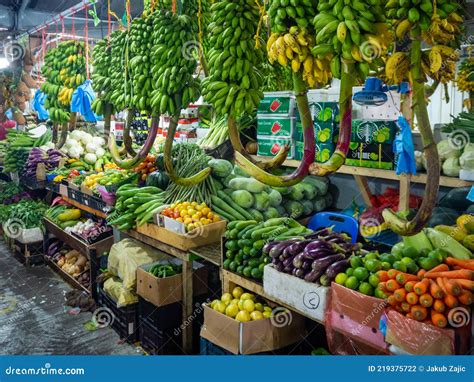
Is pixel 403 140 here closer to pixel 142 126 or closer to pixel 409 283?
pixel 409 283

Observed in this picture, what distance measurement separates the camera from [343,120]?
1373 mm

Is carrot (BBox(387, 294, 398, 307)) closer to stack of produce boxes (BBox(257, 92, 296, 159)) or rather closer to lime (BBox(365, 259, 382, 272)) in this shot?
lime (BBox(365, 259, 382, 272))

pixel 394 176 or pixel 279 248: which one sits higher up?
pixel 394 176

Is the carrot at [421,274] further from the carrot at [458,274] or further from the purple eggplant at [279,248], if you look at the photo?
the purple eggplant at [279,248]

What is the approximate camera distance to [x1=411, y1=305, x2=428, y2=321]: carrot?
6.33 feet

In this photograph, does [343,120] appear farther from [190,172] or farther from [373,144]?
[190,172]

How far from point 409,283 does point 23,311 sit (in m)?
4.09

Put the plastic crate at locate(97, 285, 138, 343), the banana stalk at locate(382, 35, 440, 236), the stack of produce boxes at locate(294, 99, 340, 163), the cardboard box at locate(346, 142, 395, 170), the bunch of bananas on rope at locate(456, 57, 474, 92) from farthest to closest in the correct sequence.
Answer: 1. the bunch of bananas on rope at locate(456, 57, 474, 92)
2. the plastic crate at locate(97, 285, 138, 343)
3. the stack of produce boxes at locate(294, 99, 340, 163)
4. the cardboard box at locate(346, 142, 395, 170)
5. the banana stalk at locate(382, 35, 440, 236)

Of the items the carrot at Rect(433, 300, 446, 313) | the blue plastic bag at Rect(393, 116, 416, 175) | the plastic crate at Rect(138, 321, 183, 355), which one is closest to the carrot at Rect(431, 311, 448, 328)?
the carrot at Rect(433, 300, 446, 313)

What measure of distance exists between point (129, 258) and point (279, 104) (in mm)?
1802

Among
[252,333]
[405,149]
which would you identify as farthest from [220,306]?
[405,149]

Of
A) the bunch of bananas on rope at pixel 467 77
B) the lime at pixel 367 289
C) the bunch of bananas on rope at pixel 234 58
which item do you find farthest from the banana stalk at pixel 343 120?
the bunch of bananas on rope at pixel 467 77

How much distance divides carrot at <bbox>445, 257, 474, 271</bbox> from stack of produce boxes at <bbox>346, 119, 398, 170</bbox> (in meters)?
0.98

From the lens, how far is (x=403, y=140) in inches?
56.5
